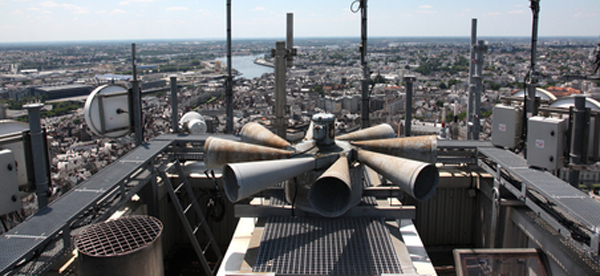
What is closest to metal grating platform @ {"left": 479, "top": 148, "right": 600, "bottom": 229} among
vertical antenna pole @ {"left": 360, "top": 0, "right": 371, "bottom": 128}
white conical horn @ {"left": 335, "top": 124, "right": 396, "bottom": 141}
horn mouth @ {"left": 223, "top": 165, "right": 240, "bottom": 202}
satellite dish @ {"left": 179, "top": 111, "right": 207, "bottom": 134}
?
white conical horn @ {"left": 335, "top": 124, "right": 396, "bottom": 141}

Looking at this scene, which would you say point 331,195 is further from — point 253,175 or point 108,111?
point 108,111

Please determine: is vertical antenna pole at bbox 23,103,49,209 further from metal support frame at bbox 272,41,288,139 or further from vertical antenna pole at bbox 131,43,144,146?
metal support frame at bbox 272,41,288,139

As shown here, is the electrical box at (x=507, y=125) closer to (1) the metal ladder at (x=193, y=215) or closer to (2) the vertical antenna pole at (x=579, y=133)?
(2) the vertical antenna pole at (x=579, y=133)

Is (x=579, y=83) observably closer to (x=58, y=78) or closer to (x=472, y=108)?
(x=472, y=108)

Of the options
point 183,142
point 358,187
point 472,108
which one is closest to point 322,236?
point 358,187

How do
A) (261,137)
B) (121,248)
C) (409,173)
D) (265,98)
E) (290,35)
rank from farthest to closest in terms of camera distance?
1. (265,98)
2. (290,35)
3. (261,137)
4. (121,248)
5. (409,173)

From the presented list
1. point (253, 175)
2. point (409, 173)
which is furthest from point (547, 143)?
point (253, 175)

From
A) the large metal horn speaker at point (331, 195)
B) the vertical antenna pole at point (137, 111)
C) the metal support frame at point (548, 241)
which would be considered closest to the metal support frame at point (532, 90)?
the metal support frame at point (548, 241)
